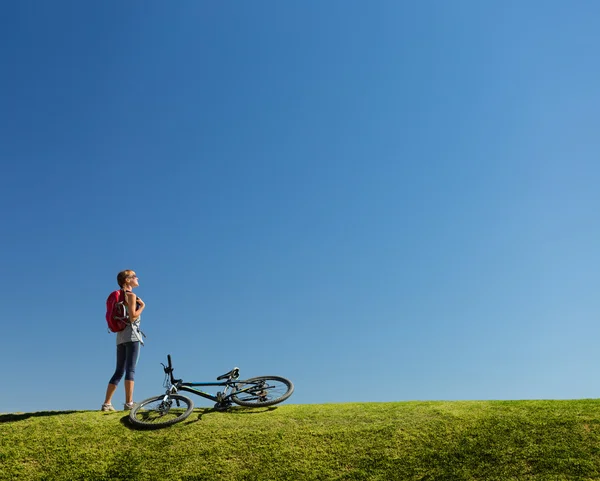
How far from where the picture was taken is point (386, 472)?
32.8ft

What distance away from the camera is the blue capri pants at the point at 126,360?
41.0 feet

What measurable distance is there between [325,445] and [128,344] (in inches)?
199

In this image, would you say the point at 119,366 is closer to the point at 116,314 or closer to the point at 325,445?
the point at 116,314

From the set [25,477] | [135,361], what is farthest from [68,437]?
[135,361]

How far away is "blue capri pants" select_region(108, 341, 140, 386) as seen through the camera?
493 inches

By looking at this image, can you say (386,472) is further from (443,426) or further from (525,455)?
(525,455)

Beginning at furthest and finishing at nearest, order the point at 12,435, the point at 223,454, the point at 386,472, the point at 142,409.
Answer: the point at 142,409, the point at 12,435, the point at 223,454, the point at 386,472

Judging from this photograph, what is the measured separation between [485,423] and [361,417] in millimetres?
2616

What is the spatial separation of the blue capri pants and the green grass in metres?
0.87

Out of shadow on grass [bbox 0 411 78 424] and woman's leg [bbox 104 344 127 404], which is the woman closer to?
woman's leg [bbox 104 344 127 404]

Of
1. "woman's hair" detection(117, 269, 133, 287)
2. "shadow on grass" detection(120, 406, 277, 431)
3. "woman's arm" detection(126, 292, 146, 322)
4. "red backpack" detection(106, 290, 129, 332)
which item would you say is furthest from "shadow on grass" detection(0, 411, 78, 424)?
"woman's hair" detection(117, 269, 133, 287)

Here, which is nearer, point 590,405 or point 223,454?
point 223,454

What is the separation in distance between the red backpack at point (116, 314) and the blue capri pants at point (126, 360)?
1.42 feet

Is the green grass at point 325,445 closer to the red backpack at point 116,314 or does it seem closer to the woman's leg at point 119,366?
the woman's leg at point 119,366
